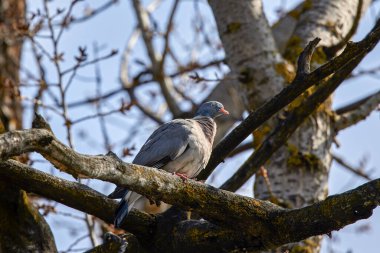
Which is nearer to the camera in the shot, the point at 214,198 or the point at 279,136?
the point at 214,198

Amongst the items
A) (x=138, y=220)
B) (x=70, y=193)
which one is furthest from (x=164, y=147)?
(x=70, y=193)

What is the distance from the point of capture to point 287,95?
15.9 feet

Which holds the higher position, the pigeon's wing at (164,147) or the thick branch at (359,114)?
the thick branch at (359,114)

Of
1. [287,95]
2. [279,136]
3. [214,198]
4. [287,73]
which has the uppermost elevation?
[287,73]

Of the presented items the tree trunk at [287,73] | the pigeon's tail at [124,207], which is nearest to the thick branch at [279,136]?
the tree trunk at [287,73]

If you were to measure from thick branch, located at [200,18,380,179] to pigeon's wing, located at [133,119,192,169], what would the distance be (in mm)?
289

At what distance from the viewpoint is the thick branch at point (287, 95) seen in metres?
4.54

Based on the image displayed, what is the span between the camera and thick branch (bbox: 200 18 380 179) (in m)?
4.54

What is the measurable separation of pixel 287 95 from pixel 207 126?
162cm

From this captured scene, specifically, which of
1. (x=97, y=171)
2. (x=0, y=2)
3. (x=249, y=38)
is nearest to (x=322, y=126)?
(x=249, y=38)

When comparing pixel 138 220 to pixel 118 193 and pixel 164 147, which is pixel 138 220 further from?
pixel 164 147

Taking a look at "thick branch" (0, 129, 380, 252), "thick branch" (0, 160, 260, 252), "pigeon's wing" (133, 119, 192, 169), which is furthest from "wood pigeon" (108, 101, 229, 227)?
"thick branch" (0, 129, 380, 252)

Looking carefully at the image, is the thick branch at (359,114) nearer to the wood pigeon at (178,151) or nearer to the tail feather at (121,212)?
the wood pigeon at (178,151)

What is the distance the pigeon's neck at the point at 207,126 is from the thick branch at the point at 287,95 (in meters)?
0.72
